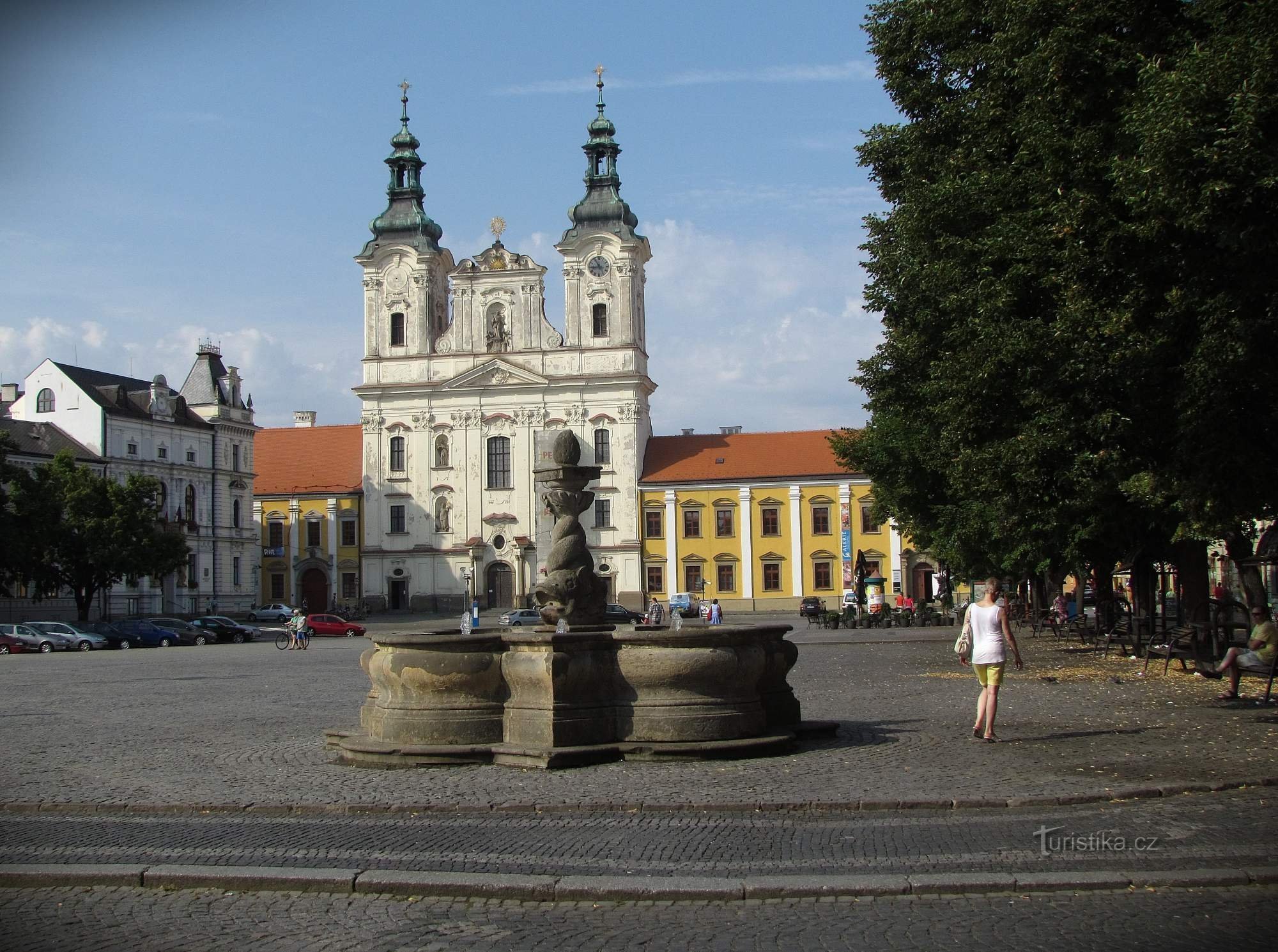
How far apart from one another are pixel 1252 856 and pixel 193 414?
78.4 metres

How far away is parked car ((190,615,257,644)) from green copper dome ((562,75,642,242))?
34339mm

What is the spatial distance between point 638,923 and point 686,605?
2467 inches

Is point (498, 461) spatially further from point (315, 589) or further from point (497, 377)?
point (315, 589)

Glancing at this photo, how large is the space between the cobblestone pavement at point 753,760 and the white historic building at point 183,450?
52.8 meters

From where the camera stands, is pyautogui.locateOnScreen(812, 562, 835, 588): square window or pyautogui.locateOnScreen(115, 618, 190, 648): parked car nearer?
pyautogui.locateOnScreen(115, 618, 190, 648): parked car

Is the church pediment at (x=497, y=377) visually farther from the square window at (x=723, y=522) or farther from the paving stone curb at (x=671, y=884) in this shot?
the paving stone curb at (x=671, y=884)

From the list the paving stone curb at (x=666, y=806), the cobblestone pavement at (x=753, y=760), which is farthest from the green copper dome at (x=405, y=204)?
the paving stone curb at (x=666, y=806)

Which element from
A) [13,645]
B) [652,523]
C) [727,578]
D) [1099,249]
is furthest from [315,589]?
[1099,249]

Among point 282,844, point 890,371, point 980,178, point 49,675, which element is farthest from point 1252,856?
point 49,675

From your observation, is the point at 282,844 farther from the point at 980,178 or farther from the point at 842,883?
the point at 980,178

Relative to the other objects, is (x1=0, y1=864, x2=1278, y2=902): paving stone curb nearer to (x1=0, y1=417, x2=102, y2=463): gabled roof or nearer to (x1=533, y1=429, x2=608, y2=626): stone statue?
(x1=533, y1=429, x2=608, y2=626): stone statue

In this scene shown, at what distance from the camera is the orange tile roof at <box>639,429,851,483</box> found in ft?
263

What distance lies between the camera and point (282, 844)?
901 centimetres
